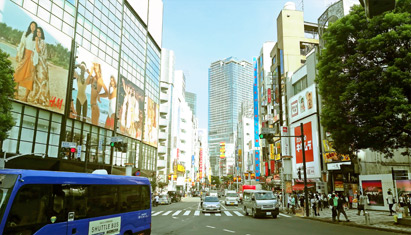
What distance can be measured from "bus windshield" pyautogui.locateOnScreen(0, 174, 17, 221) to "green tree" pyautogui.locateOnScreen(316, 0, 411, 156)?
47.2 ft

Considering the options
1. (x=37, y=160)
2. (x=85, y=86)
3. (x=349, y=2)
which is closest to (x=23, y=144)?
(x=37, y=160)

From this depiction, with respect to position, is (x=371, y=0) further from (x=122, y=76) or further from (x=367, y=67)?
(x=122, y=76)

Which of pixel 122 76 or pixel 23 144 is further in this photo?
pixel 122 76

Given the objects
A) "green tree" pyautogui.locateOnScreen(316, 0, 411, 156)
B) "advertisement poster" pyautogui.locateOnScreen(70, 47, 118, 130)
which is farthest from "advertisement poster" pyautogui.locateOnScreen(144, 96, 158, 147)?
"green tree" pyautogui.locateOnScreen(316, 0, 411, 156)

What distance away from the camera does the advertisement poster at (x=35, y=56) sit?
2458 cm

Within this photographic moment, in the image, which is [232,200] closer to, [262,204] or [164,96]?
[262,204]

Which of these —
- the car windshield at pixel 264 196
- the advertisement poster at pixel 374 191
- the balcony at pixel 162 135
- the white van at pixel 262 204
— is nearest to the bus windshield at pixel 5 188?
the white van at pixel 262 204

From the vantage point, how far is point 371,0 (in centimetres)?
439

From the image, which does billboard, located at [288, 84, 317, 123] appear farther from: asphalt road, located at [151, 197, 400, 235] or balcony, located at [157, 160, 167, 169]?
balcony, located at [157, 160, 167, 169]

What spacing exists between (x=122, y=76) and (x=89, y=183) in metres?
37.8

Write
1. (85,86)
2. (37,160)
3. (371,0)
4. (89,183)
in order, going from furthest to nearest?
1. (85,86)
2. (37,160)
3. (89,183)
4. (371,0)

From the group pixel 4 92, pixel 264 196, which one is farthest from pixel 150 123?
pixel 4 92

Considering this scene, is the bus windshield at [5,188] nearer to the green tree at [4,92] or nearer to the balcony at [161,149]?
the green tree at [4,92]

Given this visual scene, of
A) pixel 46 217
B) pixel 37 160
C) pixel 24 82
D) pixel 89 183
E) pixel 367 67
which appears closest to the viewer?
pixel 46 217
